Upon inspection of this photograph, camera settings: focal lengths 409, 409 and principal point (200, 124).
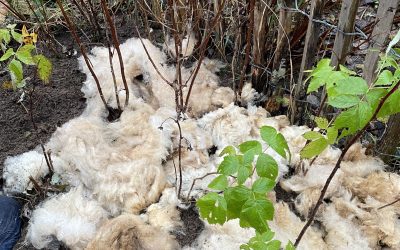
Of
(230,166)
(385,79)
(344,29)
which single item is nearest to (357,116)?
(385,79)

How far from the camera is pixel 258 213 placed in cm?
119

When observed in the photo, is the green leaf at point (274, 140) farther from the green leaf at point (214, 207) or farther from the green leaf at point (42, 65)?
the green leaf at point (42, 65)

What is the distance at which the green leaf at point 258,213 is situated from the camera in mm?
1192

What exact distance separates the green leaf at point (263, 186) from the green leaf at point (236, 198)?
23 millimetres

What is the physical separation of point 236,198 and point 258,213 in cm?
10

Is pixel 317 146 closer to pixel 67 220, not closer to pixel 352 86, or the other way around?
pixel 352 86

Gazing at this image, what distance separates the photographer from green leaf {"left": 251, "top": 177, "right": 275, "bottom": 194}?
1.24m

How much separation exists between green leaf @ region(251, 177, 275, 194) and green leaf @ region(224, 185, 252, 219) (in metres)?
0.02

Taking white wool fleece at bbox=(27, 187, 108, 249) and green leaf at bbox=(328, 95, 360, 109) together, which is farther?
white wool fleece at bbox=(27, 187, 108, 249)

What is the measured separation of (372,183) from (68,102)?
1.85m

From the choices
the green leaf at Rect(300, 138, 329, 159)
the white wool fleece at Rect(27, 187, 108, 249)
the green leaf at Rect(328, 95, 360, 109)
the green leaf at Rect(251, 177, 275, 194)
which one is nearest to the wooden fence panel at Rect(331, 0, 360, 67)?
the green leaf at Rect(300, 138, 329, 159)

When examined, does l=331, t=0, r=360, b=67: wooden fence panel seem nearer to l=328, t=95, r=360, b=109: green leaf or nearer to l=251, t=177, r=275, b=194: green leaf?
l=328, t=95, r=360, b=109: green leaf

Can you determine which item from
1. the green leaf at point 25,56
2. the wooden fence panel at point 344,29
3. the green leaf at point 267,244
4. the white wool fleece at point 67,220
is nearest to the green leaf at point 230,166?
the green leaf at point 267,244

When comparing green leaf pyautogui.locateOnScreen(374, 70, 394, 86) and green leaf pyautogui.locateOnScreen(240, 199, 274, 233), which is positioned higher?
green leaf pyautogui.locateOnScreen(374, 70, 394, 86)
